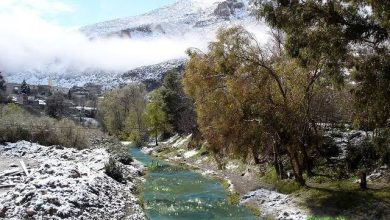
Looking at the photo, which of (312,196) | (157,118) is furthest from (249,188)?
(157,118)

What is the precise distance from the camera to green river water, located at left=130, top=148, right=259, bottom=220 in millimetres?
28594

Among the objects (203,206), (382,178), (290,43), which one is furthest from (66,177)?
(382,178)

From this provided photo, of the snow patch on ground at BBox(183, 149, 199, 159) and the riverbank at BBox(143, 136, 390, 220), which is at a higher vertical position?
the riverbank at BBox(143, 136, 390, 220)

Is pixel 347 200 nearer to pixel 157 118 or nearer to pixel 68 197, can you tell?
pixel 68 197

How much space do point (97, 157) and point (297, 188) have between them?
70.8 feet

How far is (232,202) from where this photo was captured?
3244 cm

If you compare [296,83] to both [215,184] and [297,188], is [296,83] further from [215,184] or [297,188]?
[215,184]

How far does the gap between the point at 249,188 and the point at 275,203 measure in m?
6.65

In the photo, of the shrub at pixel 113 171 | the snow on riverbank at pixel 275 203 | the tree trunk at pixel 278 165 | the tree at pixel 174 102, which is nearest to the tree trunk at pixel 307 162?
the tree trunk at pixel 278 165

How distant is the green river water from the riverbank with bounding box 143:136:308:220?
39.7 inches

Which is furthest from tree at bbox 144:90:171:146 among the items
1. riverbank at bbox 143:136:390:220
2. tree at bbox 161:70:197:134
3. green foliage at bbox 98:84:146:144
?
riverbank at bbox 143:136:390:220

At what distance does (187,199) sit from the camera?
1339 inches

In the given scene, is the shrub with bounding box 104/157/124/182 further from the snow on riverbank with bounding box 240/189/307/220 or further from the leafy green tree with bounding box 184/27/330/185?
the snow on riverbank with bounding box 240/189/307/220

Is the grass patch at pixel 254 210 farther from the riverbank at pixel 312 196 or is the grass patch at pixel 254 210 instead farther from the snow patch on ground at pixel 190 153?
the snow patch on ground at pixel 190 153
